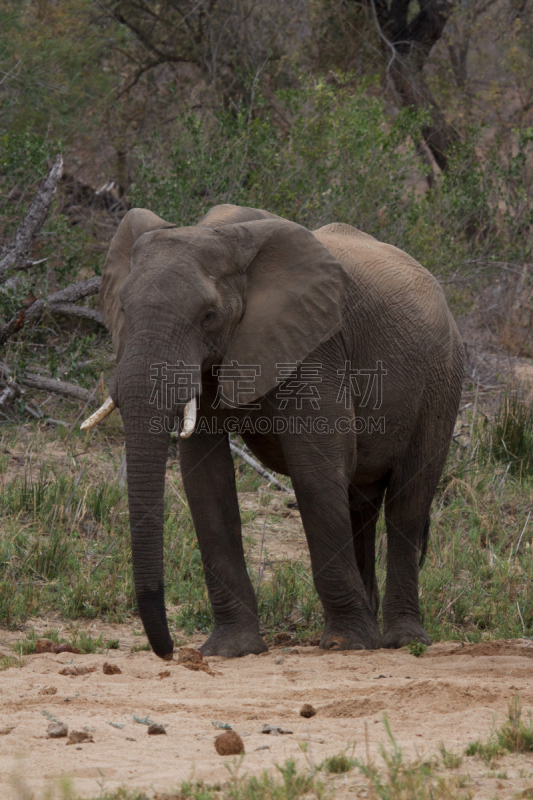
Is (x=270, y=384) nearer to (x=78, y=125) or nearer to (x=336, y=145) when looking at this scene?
(x=336, y=145)

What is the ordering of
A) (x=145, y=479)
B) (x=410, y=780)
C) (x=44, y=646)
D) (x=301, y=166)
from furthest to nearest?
1. (x=301, y=166)
2. (x=44, y=646)
3. (x=145, y=479)
4. (x=410, y=780)

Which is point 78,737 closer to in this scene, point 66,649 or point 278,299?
point 66,649

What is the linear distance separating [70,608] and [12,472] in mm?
2062

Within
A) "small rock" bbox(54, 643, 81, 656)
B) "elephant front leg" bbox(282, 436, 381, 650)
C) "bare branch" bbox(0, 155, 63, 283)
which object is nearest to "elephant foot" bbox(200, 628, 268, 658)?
"elephant front leg" bbox(282, 436, 381, 650)

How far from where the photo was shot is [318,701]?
393 centimetres

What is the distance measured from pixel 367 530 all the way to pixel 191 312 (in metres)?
2.32

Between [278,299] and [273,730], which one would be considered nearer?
[273,730]

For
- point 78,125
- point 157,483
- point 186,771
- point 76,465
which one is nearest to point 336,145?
point 78,125

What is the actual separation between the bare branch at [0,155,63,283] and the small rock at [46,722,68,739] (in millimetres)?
5502

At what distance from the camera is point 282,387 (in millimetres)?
4992

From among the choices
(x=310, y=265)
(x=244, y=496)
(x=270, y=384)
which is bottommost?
(x=244, y=496)

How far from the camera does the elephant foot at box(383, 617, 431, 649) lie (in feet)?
18.4

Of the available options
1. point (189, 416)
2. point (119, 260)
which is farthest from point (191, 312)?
point (119, 260)

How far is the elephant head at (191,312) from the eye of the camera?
4309 mm
